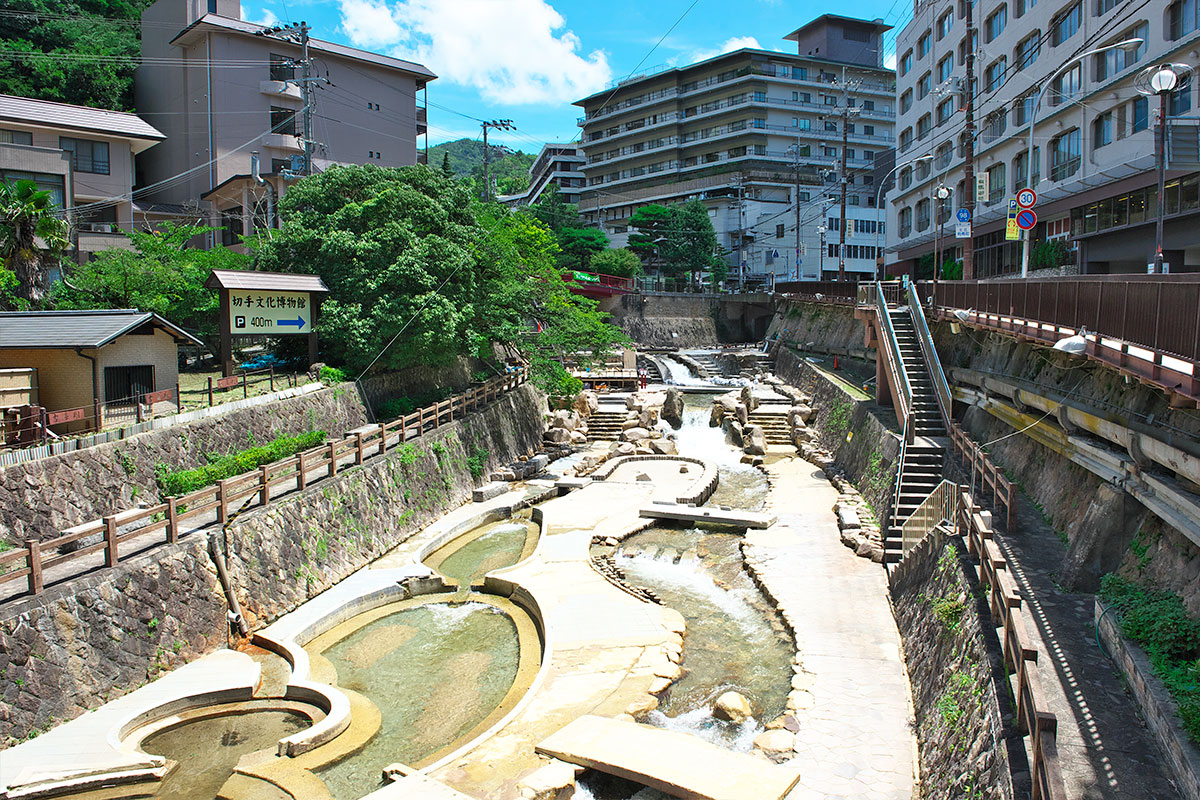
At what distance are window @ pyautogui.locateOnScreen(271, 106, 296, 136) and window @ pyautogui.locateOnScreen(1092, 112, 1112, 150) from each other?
44073 millimetres

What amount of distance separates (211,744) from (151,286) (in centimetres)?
2139

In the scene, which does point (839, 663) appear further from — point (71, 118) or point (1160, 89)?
point (71, 118)

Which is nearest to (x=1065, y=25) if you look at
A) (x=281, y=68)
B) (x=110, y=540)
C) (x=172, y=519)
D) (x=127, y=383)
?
(x=127, y=383)

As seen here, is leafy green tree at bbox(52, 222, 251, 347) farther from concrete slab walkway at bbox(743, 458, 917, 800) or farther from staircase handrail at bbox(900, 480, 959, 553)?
staircase handrail at bbox(900, 480, 959, 553)

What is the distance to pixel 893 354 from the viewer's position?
88.9ft

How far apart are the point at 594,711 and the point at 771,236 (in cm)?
7760

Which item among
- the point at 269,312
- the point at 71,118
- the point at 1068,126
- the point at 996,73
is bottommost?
the point at 269,312

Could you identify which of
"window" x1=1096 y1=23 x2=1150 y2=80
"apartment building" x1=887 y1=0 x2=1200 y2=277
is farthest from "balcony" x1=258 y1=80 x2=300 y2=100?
"window" x1=1096 y1=23 x2=1150 y2=80

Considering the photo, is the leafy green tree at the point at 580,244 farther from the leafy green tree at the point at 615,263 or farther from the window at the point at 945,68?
the window at the point at 945,68

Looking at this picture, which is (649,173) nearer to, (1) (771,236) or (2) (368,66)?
→ (1) (771,236)

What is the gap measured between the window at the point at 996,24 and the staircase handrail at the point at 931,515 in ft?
104

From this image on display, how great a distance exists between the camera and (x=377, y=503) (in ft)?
74.3

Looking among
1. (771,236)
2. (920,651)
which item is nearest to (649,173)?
(771,236)

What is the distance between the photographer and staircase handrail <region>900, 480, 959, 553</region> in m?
15.9
